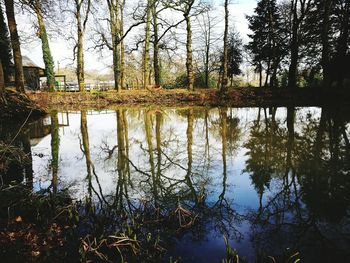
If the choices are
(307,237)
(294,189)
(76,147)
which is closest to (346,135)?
(294,189)

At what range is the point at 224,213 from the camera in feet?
12.1

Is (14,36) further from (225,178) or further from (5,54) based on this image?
(5,54)

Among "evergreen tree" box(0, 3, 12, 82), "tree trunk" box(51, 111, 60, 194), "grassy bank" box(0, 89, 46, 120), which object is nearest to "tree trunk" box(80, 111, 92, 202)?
"tree trunk" box(51, 111, 60, 194)

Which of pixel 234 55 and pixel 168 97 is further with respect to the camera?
pixel 234 55

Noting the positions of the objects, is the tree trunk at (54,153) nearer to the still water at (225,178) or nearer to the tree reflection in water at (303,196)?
the still water at (225,178)

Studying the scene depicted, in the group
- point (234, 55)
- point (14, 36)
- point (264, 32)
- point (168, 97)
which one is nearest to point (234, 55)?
point (234, 55)

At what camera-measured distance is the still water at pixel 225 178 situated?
304cm

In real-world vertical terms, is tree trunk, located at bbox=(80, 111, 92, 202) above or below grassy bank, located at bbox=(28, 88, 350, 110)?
below

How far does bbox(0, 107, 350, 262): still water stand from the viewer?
A: 304cm

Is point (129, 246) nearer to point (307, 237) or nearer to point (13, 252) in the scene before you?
point (13, 252)

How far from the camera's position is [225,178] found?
5082 mm

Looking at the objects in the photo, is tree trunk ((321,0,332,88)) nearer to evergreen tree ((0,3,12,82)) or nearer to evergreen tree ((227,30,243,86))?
evergreen tree ((227,30,243,86))

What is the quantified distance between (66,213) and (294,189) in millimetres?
3594

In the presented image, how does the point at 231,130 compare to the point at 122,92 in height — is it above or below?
below
